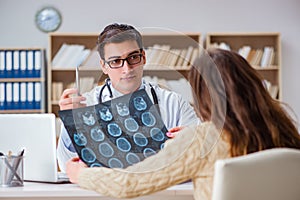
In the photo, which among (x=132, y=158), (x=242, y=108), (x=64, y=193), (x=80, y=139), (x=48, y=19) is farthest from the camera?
(x=48, y=19)

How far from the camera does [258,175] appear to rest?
168 cm

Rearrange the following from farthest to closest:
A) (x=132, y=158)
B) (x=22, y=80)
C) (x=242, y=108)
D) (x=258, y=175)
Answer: (x=22, y=80) < (x=132, y=158) < (x=242, y=108) < (x=258, y=175)

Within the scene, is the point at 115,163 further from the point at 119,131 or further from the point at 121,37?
the point at 121,37

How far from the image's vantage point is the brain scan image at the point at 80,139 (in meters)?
2.05

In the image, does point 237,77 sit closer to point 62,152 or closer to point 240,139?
point 240,139

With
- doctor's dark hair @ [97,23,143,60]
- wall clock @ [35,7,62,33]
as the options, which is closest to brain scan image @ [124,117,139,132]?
doctor's dark hair @ [97,23,143,60]

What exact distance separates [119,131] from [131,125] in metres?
0.04

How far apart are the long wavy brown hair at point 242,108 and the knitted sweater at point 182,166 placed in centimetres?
5

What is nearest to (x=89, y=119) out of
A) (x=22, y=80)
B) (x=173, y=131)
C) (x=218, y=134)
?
(x=173, y=131)

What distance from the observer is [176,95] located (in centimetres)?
216

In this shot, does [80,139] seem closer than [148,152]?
No

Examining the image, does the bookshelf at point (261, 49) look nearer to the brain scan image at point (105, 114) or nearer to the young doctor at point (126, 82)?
the young doctor at point (126, 82)

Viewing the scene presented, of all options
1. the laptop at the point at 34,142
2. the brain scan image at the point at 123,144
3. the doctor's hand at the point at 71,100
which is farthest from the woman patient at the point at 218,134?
the laptop at the point at 34,142

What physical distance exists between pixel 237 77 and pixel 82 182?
0.58 meters
